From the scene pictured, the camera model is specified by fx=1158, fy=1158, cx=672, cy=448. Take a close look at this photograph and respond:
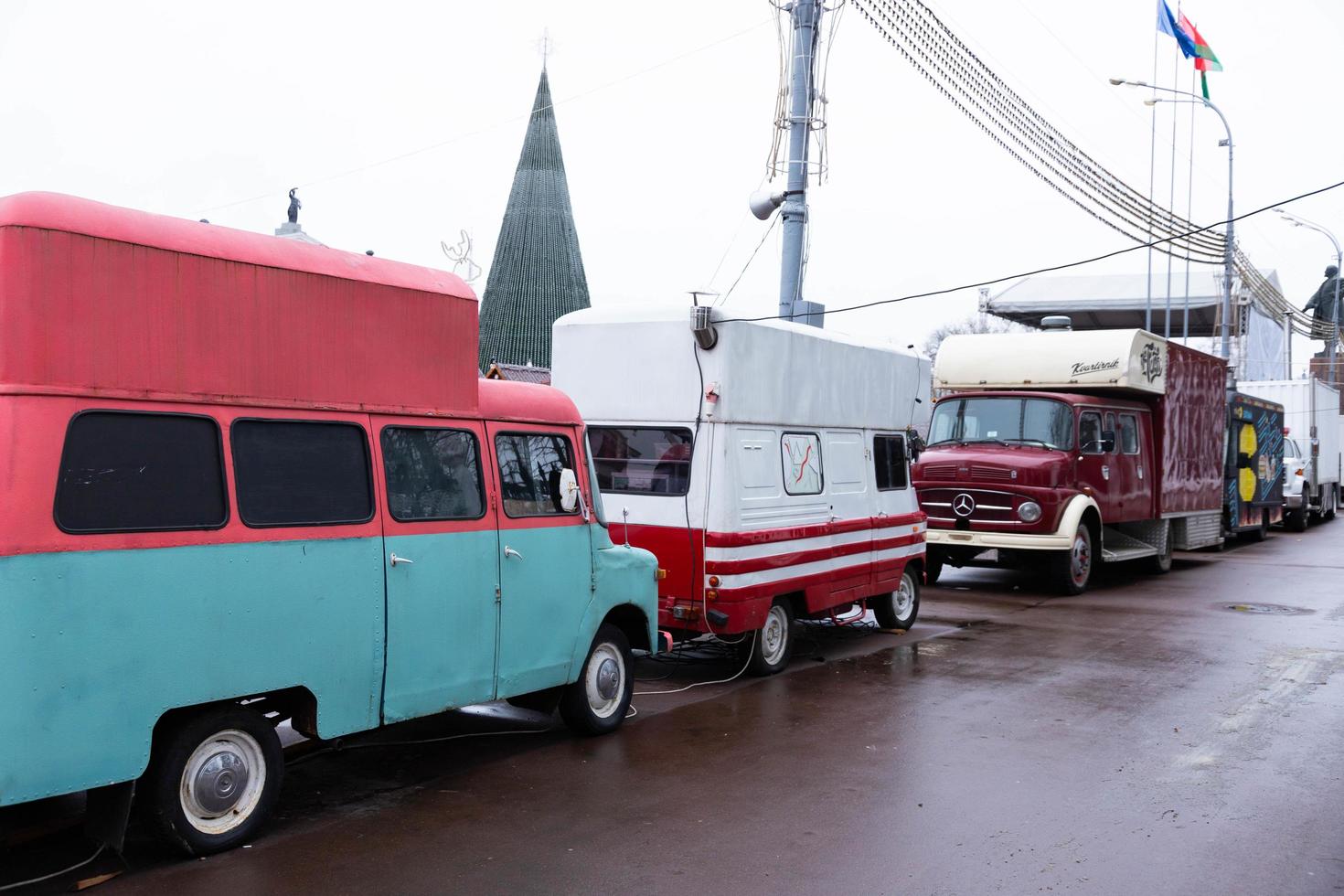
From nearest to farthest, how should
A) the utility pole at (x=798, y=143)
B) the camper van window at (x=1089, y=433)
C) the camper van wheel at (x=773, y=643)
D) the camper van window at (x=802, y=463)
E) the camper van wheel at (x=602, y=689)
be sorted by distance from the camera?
the camper van wheel at (x=602, y=689) < the camper van wheel at (x=773, y=643) < the camper van window at (x=802, y=463) < the utility pole at (x=798, y=143) < the camper van window at (x=1089, y=433)

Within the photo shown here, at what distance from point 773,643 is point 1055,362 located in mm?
8718

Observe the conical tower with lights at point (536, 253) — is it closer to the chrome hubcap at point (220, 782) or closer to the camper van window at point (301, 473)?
the camper van window at point (301, 473)

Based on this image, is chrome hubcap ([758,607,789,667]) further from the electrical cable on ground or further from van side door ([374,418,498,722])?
the electrical cable on ground

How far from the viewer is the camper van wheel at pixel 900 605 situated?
42.1 feet

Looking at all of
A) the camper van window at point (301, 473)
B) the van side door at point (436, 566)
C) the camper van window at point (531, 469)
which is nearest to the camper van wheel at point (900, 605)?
the camper van window at point (531, 469)

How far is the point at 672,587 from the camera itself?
964cm

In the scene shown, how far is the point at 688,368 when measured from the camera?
31.5 feet

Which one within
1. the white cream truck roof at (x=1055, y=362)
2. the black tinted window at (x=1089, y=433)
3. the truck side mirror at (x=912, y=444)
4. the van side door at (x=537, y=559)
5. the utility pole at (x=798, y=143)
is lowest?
the van side door at (x=537, y=559)

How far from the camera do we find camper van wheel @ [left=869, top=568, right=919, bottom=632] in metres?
12.8

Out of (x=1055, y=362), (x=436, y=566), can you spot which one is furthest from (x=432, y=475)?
(x=1055, y=362)

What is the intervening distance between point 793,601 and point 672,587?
1.56m

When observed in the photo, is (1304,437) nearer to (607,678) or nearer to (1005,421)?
(1005,421)

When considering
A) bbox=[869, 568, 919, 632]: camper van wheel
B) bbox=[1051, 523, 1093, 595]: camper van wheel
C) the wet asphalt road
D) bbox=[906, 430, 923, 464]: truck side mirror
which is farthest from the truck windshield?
the wet asphalt road

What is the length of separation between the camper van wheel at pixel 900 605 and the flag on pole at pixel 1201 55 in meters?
21.5
